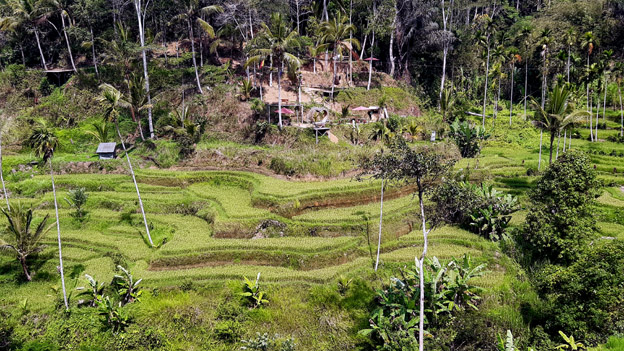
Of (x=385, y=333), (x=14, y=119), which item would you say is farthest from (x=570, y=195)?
(x=14, y=119)

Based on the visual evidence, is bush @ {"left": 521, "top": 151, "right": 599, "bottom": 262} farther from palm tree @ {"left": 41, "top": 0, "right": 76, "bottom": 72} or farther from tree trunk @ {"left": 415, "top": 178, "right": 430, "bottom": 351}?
palm tree @ {"left": 41, "top": 0, "right": 76, "bottom": 72}

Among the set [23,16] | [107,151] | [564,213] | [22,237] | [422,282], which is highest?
[23,16]

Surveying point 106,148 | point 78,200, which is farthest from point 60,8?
point 78,200

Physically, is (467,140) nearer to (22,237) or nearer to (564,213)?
(564,213)

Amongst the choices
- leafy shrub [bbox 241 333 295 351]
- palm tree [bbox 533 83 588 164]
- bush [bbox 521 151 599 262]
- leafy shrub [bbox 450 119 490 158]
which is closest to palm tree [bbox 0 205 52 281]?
leafy shrub [bbox 241 333 295 351]

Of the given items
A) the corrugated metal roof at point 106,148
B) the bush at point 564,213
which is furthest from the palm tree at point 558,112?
the corrugated metal roof at point 106,148

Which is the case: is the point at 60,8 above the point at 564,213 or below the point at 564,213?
above
